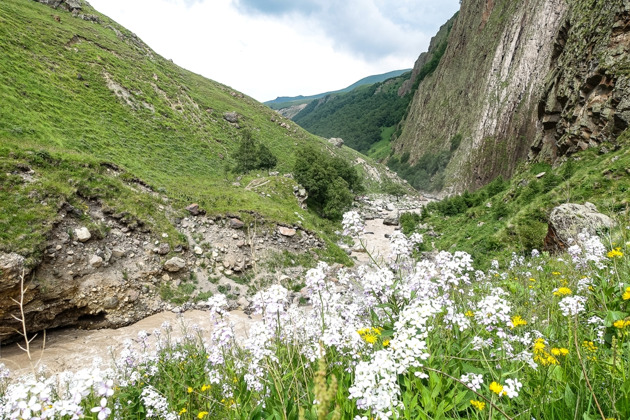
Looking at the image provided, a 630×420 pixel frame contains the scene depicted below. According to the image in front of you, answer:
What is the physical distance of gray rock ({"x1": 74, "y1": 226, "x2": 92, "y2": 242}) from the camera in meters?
14.1

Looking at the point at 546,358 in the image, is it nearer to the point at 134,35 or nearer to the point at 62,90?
the point at 62,90

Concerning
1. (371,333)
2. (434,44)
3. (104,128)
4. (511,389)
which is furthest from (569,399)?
(434,44)

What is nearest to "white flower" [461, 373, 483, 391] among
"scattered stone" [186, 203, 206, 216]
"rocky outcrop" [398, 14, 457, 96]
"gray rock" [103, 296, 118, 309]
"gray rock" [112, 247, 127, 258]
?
"gray rock" [103, 296, 118, 309]

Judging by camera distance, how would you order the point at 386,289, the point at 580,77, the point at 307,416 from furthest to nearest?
1. the point at 580,77
2. the point at 386,289
3. the point at 307,416

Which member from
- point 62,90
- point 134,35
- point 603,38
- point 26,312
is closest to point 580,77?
point 603,38

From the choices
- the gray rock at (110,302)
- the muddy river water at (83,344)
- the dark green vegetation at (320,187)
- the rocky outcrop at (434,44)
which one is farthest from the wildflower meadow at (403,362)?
the rocky outcrop at (434,44)

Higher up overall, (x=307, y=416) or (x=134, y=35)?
(x=134, y=35)

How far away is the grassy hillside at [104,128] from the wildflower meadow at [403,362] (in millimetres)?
13465

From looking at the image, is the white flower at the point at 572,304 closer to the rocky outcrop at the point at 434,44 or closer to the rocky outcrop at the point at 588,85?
the rocky outcrop at the point at 588,85

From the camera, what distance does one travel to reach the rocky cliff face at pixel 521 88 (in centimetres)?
1984

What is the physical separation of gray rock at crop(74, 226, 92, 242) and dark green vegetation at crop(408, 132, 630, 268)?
18700 mm

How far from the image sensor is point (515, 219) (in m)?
18.2

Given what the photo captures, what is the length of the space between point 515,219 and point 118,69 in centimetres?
5486

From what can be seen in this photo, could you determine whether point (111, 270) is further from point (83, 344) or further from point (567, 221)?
point (567, 221)
